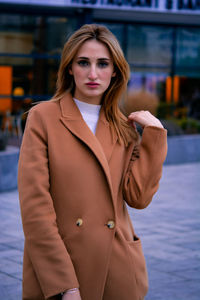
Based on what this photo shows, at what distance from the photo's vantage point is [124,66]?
8.13 ft

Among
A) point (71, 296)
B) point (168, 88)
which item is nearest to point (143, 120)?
point (71, 296)

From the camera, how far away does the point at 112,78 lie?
255 centimetres

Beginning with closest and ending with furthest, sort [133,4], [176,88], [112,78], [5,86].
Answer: [112,78]
[133,4]
[5,86]
[176,88]

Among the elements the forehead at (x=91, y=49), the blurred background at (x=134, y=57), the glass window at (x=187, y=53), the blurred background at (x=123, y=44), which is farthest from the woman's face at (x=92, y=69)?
the glass window at (x=187, y=53)

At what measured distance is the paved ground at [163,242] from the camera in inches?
191

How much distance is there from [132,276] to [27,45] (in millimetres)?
17306

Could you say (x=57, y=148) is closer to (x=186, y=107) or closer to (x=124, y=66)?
(x=124, y=66)

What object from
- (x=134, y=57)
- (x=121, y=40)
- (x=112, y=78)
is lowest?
(x=134, y=57)

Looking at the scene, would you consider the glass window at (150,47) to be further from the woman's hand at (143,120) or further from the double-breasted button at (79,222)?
the double-breasted button at (79,222)

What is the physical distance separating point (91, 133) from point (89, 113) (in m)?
0.14

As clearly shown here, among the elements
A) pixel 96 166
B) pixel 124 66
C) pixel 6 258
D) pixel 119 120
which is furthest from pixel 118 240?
pixel 6 258

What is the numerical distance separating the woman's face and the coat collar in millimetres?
84

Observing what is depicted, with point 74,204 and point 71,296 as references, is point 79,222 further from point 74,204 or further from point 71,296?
point 71,296

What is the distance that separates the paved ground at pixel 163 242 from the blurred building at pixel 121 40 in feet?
31.1
